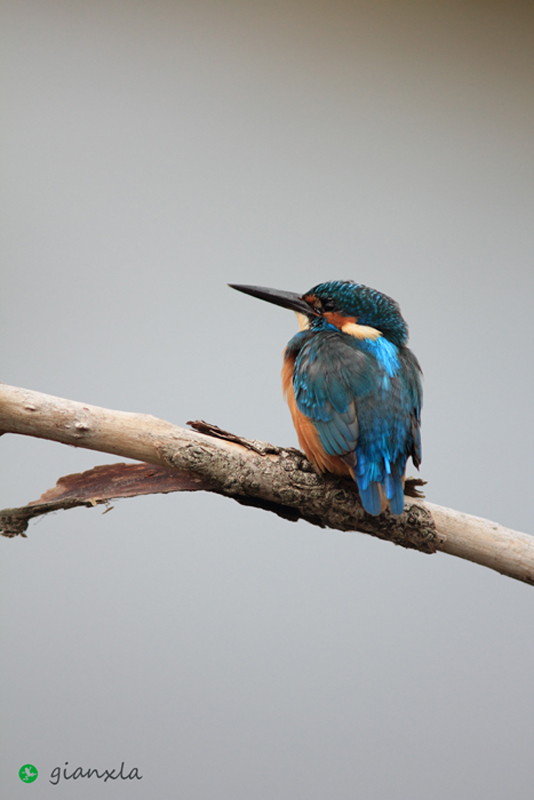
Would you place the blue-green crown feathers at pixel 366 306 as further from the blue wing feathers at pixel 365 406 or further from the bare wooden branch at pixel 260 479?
the bare wooden branch at pixel 260 479

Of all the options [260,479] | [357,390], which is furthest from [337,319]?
[260,479]

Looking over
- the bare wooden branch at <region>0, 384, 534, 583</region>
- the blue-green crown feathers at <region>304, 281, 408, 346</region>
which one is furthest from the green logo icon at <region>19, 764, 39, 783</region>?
the blue-green crown feathers at <region>304, 281, 408, 346</region>

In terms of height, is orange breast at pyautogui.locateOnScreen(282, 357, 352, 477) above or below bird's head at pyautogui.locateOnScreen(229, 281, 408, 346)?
below

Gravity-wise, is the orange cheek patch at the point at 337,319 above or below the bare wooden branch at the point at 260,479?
above

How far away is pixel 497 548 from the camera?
4.26ft

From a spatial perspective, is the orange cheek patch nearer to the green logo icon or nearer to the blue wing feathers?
the blue wing feathers

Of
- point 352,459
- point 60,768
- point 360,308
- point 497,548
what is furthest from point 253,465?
point 60,768

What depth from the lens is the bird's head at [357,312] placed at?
1363mm

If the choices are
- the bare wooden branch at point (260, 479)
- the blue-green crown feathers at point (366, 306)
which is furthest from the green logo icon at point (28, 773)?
the blue-green crown feathers at point (366, 306)

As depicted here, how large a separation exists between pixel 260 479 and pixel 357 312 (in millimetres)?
441

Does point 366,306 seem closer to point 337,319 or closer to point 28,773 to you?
point 337,319

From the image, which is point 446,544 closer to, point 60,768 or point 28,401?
point 28,401

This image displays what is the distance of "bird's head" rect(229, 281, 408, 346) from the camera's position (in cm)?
136

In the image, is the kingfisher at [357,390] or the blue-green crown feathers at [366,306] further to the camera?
the blue-green crown feathers at [366,306]
